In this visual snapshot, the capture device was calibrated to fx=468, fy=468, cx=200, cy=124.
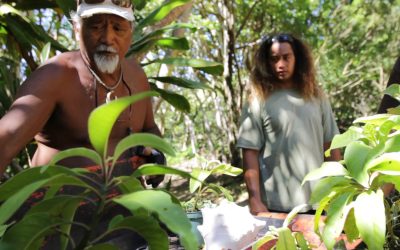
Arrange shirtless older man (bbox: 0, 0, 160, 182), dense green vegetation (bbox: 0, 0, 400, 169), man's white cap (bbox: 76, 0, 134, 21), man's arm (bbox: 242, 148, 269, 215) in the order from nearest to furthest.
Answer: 1. shirtless older man (bbox: 0, 0, 160, 182)
2. man's white cap (bbox: 76, 0, 134, 21)
3. man's arm (bbox: 242, 148, 269, 215)
4. dense green vegetation (bbox: 0, 0, 400, 169)

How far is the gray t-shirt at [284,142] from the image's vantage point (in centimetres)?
224

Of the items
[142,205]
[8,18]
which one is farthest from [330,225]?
[8,18]

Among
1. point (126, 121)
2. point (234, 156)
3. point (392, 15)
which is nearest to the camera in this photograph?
point (126, 121)

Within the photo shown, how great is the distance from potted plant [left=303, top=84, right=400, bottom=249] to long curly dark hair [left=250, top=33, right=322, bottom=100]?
1427mm

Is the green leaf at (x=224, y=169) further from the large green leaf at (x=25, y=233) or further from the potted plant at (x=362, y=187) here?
the large green leaf at (x=25, y=233)

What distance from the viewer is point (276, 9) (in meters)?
9.93

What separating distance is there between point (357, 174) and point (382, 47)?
13.1 meters

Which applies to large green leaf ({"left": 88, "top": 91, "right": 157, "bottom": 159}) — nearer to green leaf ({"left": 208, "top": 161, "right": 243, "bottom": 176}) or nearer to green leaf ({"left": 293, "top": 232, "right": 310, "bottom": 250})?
green leaf ({"left": 293, "top": 232, "right": 310, "bottom": 250})

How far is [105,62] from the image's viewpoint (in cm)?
143

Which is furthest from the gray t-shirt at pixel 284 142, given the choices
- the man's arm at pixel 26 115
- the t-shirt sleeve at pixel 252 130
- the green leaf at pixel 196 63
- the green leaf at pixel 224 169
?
the man's arm at pixel 26 115

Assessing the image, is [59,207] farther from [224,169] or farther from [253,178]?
[253,178]

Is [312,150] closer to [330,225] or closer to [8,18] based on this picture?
[330,225]

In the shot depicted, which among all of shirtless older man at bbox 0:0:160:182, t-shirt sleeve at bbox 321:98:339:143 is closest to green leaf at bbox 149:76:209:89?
t-shirt sleeve at bbox 321:98:339:143

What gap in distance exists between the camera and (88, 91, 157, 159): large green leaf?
1.77ft
